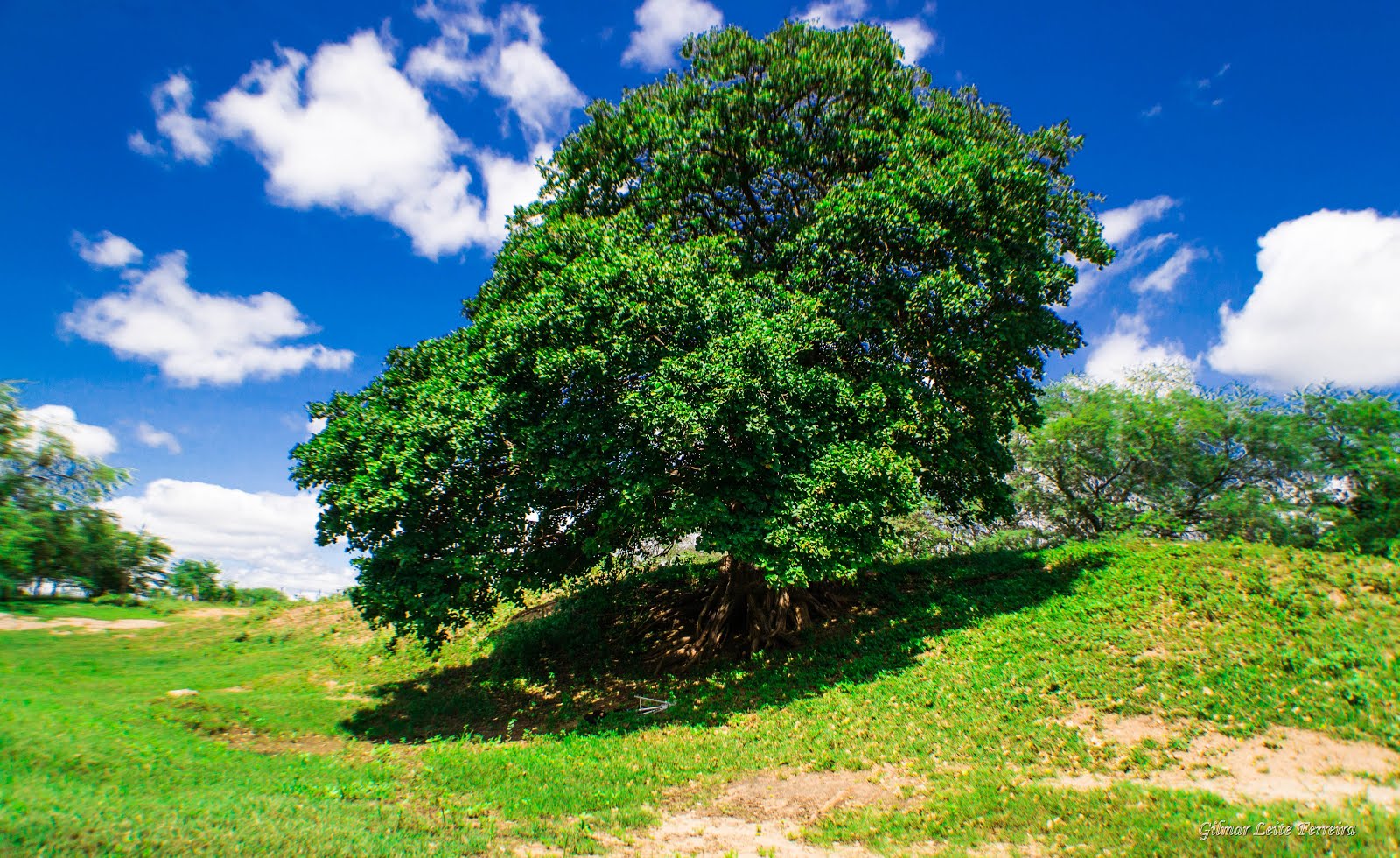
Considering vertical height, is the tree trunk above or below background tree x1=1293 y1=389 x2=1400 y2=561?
below

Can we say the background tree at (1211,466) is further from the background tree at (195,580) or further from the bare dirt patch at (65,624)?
the background tree at (195,580)

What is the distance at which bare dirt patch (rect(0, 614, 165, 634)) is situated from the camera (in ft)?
72.2

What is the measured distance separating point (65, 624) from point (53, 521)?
4.06 metres

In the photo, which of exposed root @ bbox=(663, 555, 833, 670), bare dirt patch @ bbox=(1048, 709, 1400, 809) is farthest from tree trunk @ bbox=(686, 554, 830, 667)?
bare dirt patch @ bbox=(1048, 709, 1400, 809)

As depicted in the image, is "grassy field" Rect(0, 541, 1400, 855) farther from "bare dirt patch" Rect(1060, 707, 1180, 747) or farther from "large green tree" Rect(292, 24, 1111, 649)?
"large green tree" Rect(292, 24, 1111, 649)

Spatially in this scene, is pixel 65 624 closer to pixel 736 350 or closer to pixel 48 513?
pixel 48 513

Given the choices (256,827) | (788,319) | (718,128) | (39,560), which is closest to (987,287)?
(788,319)

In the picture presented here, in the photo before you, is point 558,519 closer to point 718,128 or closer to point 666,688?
point 666,688

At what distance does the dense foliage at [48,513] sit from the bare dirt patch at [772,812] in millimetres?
27666

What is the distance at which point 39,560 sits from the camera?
77.4 ft

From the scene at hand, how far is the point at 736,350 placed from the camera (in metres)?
11.7

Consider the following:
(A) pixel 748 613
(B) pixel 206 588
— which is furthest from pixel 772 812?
(B) pixel 206 588

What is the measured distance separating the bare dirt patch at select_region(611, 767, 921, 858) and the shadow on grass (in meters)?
3.46

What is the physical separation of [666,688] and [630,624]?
493 cm
